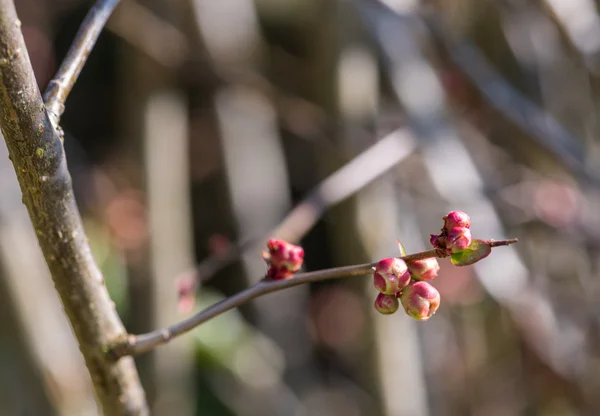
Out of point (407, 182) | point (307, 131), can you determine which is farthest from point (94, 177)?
point (407, 182)

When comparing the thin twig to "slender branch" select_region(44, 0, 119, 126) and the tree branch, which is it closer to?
the tree branch

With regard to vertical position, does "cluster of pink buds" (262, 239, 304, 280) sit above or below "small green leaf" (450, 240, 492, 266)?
above

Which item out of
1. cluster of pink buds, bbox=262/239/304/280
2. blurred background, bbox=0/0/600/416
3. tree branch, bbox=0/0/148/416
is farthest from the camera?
blurred background, bbox=0/0/600/416

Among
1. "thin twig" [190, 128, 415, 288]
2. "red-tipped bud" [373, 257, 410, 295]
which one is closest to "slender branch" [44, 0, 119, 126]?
"red-tipped bud" [373, 257, 410, 295]

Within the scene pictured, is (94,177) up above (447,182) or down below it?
above

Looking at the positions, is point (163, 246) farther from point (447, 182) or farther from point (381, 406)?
point (447, 182)

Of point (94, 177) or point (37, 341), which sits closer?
point (37, 341)

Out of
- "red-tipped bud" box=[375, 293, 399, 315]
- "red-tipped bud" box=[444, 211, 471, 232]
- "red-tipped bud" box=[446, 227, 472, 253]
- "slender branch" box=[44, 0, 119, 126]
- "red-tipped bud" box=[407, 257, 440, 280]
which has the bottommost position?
"red-tipped bud" box=[375, 293, 399, 315]
